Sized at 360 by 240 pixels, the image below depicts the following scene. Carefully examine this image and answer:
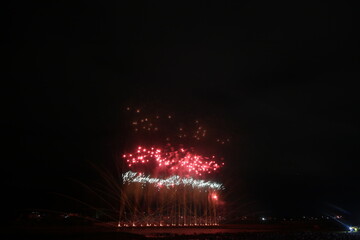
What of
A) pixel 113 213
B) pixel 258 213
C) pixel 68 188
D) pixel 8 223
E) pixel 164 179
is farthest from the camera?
pixel 258 213

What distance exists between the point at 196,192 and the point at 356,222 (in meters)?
27.3

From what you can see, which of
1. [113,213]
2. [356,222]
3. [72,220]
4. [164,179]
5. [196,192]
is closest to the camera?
[72,220]

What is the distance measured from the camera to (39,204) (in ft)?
135

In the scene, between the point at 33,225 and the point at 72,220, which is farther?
the point at 72,220

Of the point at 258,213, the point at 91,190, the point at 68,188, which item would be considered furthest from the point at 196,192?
the point at 258,213

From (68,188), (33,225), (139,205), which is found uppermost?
(68,188)

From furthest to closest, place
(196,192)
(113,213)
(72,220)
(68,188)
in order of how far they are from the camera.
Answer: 1. (68,188)
2. (196,192)
3. (113,213)
4. (72,220)

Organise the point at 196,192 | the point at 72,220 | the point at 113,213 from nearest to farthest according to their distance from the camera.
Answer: the point at 72,220 → the point at 113,213 → the point at 196,192

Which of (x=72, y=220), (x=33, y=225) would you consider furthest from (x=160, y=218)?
(x=33, y=225)

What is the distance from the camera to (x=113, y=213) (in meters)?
39.3

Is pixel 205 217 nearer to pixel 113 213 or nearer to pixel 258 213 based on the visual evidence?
pixel 113 213

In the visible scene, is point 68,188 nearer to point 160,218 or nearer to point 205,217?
point 160,218

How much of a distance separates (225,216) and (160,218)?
15161mm

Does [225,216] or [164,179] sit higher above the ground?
[164,179]
